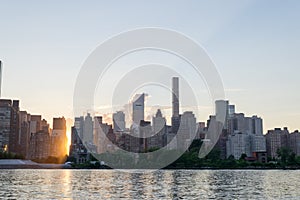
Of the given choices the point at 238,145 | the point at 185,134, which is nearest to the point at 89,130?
the point at 185,134

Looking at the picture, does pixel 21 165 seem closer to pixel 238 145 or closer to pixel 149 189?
pixel 238 145

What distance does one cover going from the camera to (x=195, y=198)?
3191 cm

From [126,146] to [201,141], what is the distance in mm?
42532

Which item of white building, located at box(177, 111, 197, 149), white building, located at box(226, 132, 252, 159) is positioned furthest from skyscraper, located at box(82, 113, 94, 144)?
white building, located at box(226, 132, 252, 159)

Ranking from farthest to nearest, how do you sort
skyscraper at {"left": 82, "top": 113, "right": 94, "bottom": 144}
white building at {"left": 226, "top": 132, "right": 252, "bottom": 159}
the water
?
white building at {"left": 226, "top": 132, "right": 252, "bottom": 159} → skyscraper at {"left": 82, "top": 113, "right": 94, "bottom": 144} → the water

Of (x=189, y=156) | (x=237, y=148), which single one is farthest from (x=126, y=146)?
(x=237, y=148)

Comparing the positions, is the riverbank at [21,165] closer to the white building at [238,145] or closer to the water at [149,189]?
the white building at [238,145]

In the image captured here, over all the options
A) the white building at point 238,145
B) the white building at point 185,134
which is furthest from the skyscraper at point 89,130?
the white building at point 238,145

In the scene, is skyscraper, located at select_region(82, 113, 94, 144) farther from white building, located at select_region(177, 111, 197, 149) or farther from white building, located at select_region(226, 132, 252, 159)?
white building, located at select_region(226, 132, 252, 159)

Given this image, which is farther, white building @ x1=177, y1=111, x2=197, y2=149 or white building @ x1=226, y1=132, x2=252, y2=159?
white building @ x1=226, y1=132, x2=252, y2=159

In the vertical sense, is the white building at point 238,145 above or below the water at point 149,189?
above

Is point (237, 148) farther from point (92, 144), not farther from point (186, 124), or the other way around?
point (92, 144)

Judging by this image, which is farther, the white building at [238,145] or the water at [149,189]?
the white building at [238,145]

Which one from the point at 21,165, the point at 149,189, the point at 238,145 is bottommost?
the point at 21,165
